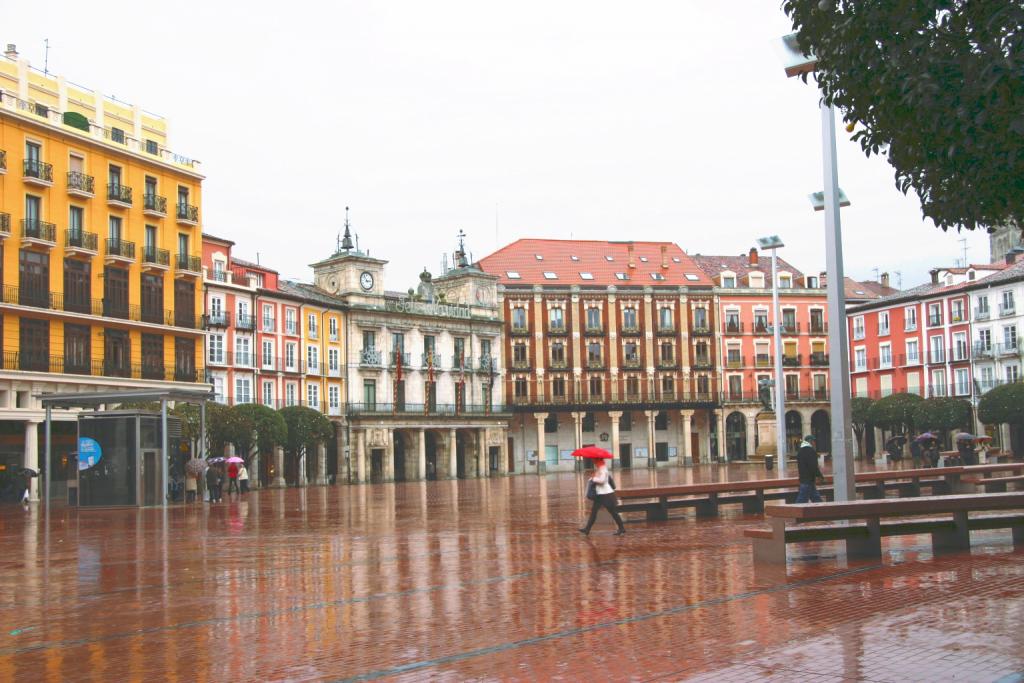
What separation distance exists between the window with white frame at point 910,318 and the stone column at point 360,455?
43.8 m

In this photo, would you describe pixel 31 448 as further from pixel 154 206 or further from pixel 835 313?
pixel 835 313

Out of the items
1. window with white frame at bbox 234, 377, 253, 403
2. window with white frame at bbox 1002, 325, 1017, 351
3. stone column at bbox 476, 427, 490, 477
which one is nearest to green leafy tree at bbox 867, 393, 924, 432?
window with white frame at bbox 1002, 325, 1017, 351

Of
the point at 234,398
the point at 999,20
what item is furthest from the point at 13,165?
the point at 999,20

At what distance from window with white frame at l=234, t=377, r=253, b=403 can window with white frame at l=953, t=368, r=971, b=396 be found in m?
51.6

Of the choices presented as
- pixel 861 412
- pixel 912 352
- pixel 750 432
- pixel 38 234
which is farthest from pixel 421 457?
pixel 912 352

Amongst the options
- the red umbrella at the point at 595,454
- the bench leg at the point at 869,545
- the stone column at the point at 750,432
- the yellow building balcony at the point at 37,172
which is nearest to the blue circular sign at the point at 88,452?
the yellow building balcony at the point at 37,172

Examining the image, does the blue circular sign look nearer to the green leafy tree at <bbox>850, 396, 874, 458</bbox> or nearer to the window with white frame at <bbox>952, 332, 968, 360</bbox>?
the green leafy tree at <bbox>850, 396, 874, 458</bbox>

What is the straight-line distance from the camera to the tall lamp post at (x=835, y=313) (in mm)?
17500

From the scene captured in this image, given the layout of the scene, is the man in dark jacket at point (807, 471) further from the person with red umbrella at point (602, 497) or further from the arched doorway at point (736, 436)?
the arched doorway at point (736, 436)

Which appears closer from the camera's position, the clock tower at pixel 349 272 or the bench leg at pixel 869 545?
the bench leg at pixel 869 545

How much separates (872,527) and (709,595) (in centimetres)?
379

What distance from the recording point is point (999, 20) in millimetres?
7469

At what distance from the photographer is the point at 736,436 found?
99.1m

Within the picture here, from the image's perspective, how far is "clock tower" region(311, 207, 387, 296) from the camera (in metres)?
80.4
